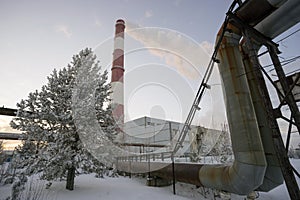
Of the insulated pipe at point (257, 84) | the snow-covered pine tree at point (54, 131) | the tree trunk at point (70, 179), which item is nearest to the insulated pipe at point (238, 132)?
the insulated pipe at point (257, 84)

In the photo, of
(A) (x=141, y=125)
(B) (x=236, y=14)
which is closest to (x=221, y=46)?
(B) (x=236, y=14)

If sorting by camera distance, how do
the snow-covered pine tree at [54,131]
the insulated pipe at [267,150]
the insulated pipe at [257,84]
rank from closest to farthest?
the insulated pipe at [257,84]
the insulated pipe at [267,150]
the snow-covered pine tree at [54,131]

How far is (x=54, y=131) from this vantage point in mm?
6383

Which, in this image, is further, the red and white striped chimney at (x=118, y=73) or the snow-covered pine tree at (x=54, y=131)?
the red and white striped chimney at (x=118, y=73)

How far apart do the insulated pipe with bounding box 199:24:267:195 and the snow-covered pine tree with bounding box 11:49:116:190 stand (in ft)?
15.2

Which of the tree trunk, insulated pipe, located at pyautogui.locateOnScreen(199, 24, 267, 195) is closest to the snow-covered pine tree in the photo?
the tree trunk

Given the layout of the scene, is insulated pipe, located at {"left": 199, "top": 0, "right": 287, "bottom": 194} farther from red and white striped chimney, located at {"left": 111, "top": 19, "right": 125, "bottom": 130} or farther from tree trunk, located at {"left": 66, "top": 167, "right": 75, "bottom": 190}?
red and white striped chimney, located at {"left": 111, "top": 19, "right": 125, "bottom": 130}

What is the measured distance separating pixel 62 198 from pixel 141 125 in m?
24.4

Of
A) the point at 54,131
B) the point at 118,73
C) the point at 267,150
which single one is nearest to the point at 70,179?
the point at 54,131

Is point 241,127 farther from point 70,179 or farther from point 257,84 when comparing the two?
point 70,179

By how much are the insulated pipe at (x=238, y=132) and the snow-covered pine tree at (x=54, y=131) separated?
464 centimetres

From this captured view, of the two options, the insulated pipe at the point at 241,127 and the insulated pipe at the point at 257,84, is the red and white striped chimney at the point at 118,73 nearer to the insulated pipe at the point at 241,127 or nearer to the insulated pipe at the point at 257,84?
the insulated pipe at the point at 241,127

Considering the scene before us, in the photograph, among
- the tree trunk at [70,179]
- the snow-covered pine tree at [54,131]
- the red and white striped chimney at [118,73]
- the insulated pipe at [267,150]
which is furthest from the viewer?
the red and white striped chimney at [118,73]

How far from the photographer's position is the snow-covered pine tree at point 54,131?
5.91m
